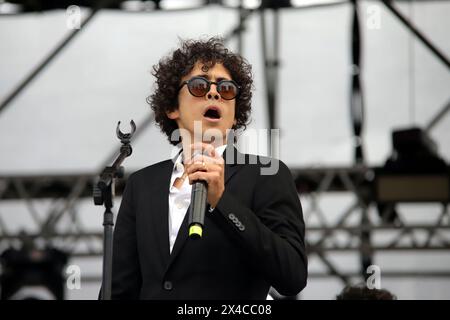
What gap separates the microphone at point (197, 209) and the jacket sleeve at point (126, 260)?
0.42 m

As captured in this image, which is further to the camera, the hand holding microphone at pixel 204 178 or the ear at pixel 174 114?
the ear at pixel 174 114

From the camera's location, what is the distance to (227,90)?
251 cm

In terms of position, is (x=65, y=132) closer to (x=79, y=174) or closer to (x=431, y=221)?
(x=79, y=174)

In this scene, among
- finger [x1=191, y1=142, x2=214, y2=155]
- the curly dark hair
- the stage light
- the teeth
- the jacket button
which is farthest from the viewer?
the stage light

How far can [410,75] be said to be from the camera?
934 cm

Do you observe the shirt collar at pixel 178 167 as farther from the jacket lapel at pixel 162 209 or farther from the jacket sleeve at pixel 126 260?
the jacket sleeve at pixel 126 260

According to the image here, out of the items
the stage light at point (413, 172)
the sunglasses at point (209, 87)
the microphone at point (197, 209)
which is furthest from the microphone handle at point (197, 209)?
the stage light at point (413, 172)

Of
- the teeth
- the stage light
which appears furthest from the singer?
the stage light

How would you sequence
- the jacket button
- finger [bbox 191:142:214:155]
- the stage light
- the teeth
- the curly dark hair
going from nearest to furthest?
finger [bbox 191:142:214:155], the jacket button, the teeth, the curly dark hair, the stage light

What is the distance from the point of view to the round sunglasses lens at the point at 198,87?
2508mm

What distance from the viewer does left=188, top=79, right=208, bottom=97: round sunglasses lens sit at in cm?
251

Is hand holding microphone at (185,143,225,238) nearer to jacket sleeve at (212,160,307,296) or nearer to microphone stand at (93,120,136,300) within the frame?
jacket sleeve at (212,160,307,296)

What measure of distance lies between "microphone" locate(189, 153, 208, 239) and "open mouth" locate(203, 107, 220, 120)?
0.31 m

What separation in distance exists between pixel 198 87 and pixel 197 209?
464 millimetres
